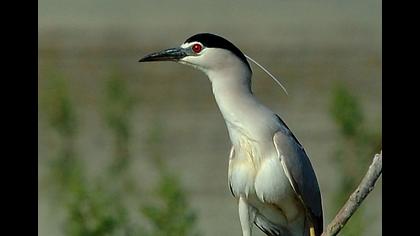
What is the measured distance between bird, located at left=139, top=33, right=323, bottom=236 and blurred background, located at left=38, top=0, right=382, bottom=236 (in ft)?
4.44

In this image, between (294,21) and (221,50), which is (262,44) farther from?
(221,50)

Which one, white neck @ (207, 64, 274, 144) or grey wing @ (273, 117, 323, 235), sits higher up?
white neck @ (207, 64, 274, 144)

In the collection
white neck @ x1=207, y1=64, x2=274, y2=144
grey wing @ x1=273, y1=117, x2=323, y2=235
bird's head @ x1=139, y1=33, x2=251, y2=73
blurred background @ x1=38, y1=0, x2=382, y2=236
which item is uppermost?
bird's head @ x1=139, y1=33, x2=251, y2=73

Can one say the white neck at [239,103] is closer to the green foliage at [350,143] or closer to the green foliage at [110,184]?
the green foliage at [110,184]

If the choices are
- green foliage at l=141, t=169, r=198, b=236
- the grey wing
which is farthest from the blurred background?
the grey wing

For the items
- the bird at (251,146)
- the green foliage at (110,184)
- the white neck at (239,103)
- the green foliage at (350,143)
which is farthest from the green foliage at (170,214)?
the white neck at (239,103)

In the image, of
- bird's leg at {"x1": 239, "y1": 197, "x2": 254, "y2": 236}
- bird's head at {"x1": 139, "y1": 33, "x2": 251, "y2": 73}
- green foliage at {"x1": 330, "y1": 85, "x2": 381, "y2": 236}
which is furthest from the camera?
green foliage at {"x1": 330, "y1": 85, "x2": 381, "y2": 236}

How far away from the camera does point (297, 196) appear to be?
3.63m

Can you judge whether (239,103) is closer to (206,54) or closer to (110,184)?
(206,54)

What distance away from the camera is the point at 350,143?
667cm

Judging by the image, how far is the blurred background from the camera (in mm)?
6418

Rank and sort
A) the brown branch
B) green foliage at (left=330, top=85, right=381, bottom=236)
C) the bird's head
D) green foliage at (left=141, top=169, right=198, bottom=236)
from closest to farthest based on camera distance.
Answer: the brown branch → the bird's head → green foliage at (left=141, top=169, right=198, bottom=236) → green foliage at (left=330, top=85, right=381, bottom=236)

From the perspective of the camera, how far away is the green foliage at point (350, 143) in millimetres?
6465

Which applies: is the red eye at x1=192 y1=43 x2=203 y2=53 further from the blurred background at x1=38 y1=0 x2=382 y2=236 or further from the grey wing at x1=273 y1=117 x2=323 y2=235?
the blurred background at x1=38 y1=0 x2=382 y2=236
